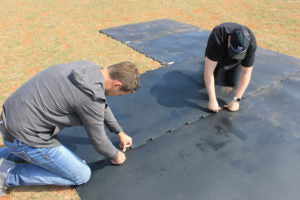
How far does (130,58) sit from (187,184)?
3.48 metres

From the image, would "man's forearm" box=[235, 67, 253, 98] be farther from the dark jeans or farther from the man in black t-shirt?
the dark jeans

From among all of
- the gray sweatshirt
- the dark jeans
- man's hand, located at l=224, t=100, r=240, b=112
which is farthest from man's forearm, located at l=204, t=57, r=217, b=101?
the gray sweatshirt

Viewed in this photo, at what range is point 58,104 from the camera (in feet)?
6.20

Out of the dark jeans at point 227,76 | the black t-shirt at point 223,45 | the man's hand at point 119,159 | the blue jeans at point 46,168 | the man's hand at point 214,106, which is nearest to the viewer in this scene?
the blue jeans at point 46,168

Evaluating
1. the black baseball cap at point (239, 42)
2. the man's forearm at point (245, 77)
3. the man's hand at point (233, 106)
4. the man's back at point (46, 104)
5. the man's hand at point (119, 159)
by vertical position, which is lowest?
the man's hand at point (119, 159)

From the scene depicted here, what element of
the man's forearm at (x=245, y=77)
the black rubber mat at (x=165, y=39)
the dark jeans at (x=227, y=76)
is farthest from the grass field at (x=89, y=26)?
the man's forearm at (x=245, y=77)

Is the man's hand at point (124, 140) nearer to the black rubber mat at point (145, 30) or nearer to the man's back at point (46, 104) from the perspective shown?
the man's back at point (46, 104)

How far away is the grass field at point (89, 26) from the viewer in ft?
16.3

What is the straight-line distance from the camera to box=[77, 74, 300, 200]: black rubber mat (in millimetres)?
2410

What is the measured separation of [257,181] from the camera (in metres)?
2.50

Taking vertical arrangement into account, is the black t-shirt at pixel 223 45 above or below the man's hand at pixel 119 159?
above

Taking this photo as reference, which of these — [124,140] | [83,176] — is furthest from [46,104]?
[124,140]

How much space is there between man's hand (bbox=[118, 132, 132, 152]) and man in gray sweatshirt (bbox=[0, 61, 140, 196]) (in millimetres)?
370

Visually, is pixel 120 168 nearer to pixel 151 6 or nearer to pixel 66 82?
pixel 66 82
